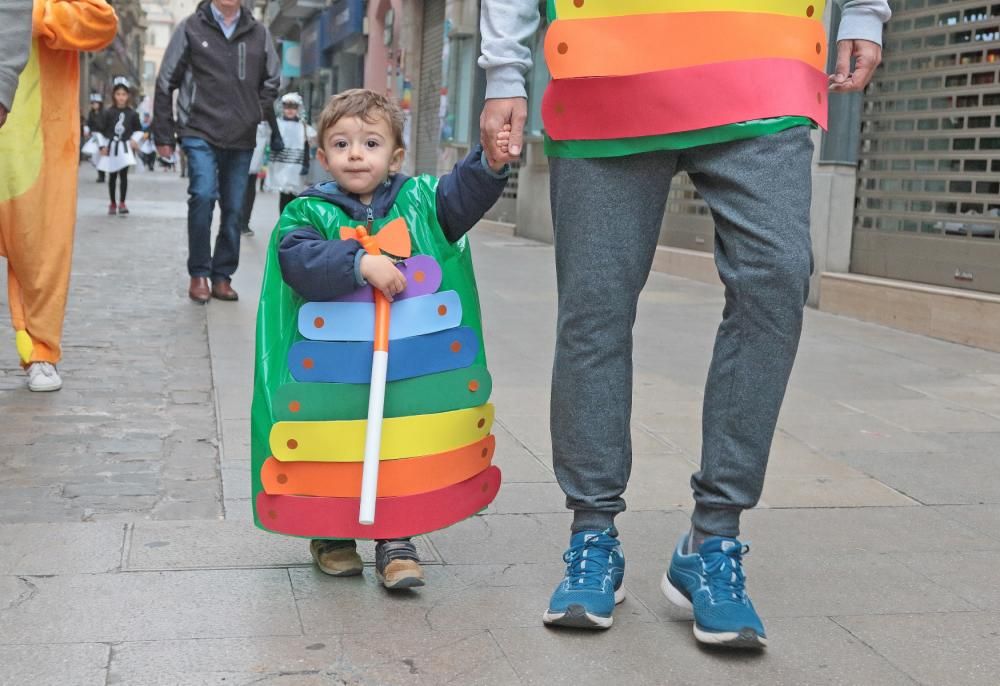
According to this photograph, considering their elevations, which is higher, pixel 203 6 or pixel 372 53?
pixel 372 53

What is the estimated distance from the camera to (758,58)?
2.64m

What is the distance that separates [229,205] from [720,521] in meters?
5.88

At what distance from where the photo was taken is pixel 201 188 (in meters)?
7.98

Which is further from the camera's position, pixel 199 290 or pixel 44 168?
pixel 199 290

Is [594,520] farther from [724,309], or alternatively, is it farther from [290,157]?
[290,157]

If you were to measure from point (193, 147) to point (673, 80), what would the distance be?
575cm

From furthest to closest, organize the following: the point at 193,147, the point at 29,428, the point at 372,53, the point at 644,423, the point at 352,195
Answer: the point at 372,53, the point at 193,147, the point at 644,423, the point at 29,428, the point at 352,195

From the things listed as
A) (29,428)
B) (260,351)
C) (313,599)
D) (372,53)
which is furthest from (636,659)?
(372,53)

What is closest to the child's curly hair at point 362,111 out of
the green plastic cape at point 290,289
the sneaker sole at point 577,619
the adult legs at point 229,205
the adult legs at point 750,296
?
the green plastic cape at point 290,289

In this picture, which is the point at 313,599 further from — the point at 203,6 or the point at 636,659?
the point at 203,6

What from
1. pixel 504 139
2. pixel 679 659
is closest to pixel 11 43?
pixel 504 139

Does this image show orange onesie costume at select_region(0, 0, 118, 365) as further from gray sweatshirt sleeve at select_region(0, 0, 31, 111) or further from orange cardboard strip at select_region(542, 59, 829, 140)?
orange cardboard strip at select_region(542, 59, 829, 140)

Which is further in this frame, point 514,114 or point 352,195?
point 352,195

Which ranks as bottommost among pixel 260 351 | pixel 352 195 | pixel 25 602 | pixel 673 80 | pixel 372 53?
pixel 25 602
